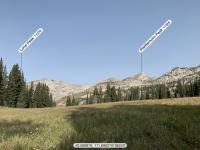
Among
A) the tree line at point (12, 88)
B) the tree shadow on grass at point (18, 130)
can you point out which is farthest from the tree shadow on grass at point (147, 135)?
the tree line at point (12, 88)

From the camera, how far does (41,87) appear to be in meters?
154

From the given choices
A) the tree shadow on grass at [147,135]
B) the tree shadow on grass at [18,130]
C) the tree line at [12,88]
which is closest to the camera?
the tree shadow on grass at [147,135]

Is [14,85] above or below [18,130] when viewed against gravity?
above

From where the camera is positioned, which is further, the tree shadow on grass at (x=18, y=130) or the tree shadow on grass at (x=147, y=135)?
the tree shadow on grass at (x=18, y=130)

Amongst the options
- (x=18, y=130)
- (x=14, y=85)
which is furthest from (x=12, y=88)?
(x=18, y=130)

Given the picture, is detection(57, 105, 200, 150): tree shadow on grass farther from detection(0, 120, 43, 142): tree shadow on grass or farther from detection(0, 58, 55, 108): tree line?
detection(0, 58, 55, 108): tree line

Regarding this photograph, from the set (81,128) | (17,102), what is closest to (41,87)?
(17,102)

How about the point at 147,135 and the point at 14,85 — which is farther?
the point at 14,85

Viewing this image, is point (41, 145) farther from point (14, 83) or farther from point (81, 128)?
point (14, 83)

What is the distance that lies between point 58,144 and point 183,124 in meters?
5.78

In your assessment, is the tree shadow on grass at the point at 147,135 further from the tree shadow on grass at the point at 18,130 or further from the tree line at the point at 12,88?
the tree line at the point at 12,88

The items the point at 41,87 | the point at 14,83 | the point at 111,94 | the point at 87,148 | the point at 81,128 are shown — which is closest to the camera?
the point at 87,148

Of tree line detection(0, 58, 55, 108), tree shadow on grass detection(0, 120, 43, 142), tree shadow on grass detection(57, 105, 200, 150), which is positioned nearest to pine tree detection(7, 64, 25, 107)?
tree line detection(0, 58, 55, 108)

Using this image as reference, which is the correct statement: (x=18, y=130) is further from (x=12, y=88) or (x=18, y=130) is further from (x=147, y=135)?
(x=12, y=88)
